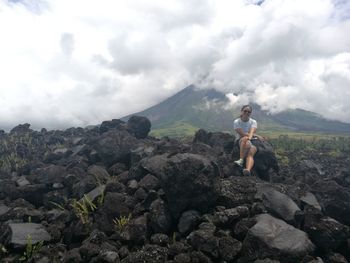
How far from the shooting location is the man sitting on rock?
1817 cm

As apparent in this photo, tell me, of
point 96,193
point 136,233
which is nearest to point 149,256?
point 136,233

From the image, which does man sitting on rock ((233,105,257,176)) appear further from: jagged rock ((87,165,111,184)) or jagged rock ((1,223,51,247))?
jagged rock ((1,223,51,247))

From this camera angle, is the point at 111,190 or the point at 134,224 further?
the point at 111,190

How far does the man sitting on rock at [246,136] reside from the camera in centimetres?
1817

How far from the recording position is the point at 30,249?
13.5 metres

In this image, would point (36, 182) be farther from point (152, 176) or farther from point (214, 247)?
point (214, 247)

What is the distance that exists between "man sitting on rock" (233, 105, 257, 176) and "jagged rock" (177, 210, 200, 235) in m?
4.71

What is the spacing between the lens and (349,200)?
15.7 meters

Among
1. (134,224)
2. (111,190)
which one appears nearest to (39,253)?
(134,224)

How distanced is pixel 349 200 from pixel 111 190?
10.3 metres

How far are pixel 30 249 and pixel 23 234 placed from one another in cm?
87

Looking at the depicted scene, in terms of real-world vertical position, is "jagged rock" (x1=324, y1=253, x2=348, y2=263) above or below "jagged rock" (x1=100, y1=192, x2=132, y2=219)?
below

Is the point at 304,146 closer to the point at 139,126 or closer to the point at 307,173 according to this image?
the point at 139,126

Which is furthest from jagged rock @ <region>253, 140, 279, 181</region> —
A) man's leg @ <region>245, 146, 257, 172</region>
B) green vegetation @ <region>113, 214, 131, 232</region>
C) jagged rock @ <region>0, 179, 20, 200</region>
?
jagged rock @ <region>0, 179, 20, 200</region>
